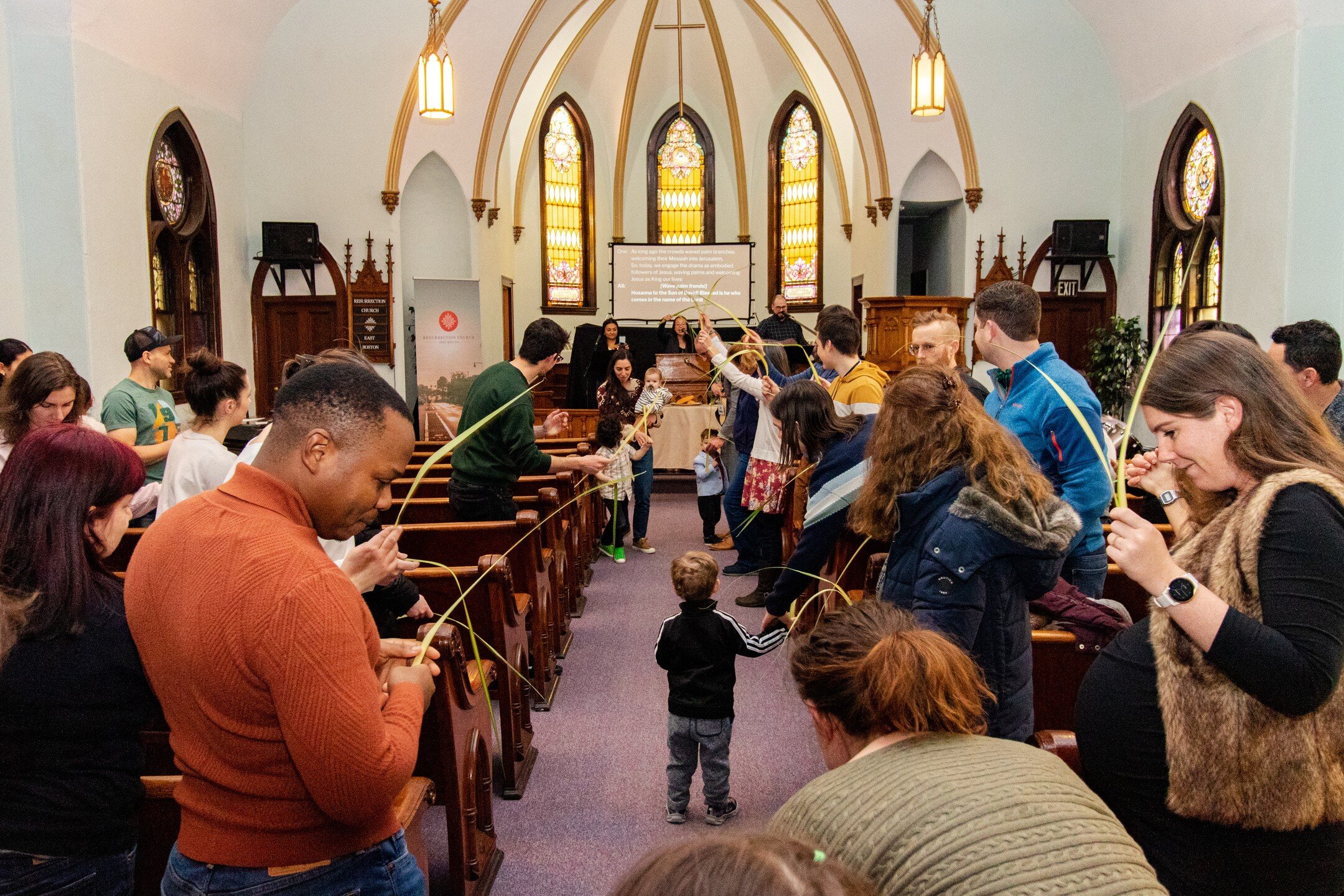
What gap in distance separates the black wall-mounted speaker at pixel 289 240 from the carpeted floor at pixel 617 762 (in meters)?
5.98

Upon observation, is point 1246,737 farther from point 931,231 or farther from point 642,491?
point 931,231

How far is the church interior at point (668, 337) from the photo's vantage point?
1.42 meters

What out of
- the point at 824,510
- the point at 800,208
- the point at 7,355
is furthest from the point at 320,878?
the point at 800,208

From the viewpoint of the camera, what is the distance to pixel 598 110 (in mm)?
13734

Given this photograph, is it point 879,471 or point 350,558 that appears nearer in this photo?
point 350,558

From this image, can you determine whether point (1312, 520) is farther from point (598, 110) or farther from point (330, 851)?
point (598, 110)

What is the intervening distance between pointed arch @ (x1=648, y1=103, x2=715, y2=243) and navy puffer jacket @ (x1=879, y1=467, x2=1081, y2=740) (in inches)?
495

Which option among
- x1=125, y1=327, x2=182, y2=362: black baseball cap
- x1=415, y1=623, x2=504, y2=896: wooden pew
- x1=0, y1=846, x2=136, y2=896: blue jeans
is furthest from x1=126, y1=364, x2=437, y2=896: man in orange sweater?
x1=125, y1=327, x2=182, y2=362: black baseball cap

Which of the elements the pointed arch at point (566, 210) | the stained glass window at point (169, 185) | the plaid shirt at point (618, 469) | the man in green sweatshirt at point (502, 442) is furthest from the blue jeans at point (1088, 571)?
the pointed arch at point (566, 210)

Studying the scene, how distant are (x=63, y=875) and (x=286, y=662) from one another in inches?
27.1

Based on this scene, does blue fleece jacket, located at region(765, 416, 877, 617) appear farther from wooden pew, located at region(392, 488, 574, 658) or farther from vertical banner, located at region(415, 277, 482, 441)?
vertical banner, located at region(415, 277, 482, 441)

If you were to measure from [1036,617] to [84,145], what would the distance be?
679 cm

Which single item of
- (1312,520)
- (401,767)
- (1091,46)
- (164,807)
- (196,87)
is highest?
(1091,46)

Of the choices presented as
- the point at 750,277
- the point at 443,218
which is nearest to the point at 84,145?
the point at 443,218
